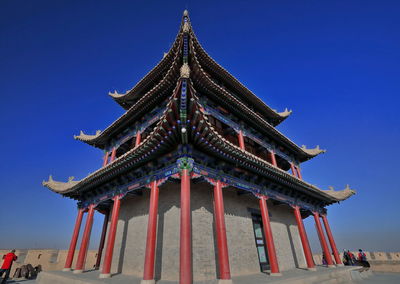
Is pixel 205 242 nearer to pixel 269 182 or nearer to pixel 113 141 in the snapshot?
pixel 269 182

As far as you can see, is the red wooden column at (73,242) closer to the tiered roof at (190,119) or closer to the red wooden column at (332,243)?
the tiered roof at (190,119)

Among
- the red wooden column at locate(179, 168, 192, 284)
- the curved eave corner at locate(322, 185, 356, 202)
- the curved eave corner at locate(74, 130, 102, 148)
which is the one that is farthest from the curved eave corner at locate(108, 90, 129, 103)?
the curved eave corner at locate(322, 185, 356, 202)

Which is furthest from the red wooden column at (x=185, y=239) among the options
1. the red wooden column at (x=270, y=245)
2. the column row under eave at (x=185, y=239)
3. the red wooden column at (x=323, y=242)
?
the red wooden column at (x=323, y=242)

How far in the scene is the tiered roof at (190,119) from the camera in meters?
6.71

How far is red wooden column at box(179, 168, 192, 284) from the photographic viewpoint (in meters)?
5.79

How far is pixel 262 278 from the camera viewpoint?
Result: 25.1 ft

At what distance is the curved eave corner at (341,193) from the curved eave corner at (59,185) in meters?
17.7

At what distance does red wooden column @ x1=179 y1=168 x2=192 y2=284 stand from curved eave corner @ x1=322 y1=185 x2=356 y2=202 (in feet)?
41.8

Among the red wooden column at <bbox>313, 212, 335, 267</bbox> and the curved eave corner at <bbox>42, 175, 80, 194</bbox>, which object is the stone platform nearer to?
the red wooden column at <bbox>313, 212, 335, 267</bbox>

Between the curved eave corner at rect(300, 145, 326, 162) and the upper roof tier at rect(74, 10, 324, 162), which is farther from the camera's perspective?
the curved eave corner at rect(300, 145, 326, 162)

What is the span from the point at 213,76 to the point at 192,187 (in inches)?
313

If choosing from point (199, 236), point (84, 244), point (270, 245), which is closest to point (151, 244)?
point (199, 236)

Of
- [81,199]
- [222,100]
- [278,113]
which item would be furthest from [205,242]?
[278,113]

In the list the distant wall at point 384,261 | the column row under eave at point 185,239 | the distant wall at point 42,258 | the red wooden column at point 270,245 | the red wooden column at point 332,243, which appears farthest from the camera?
the distant wall at point 384,261
